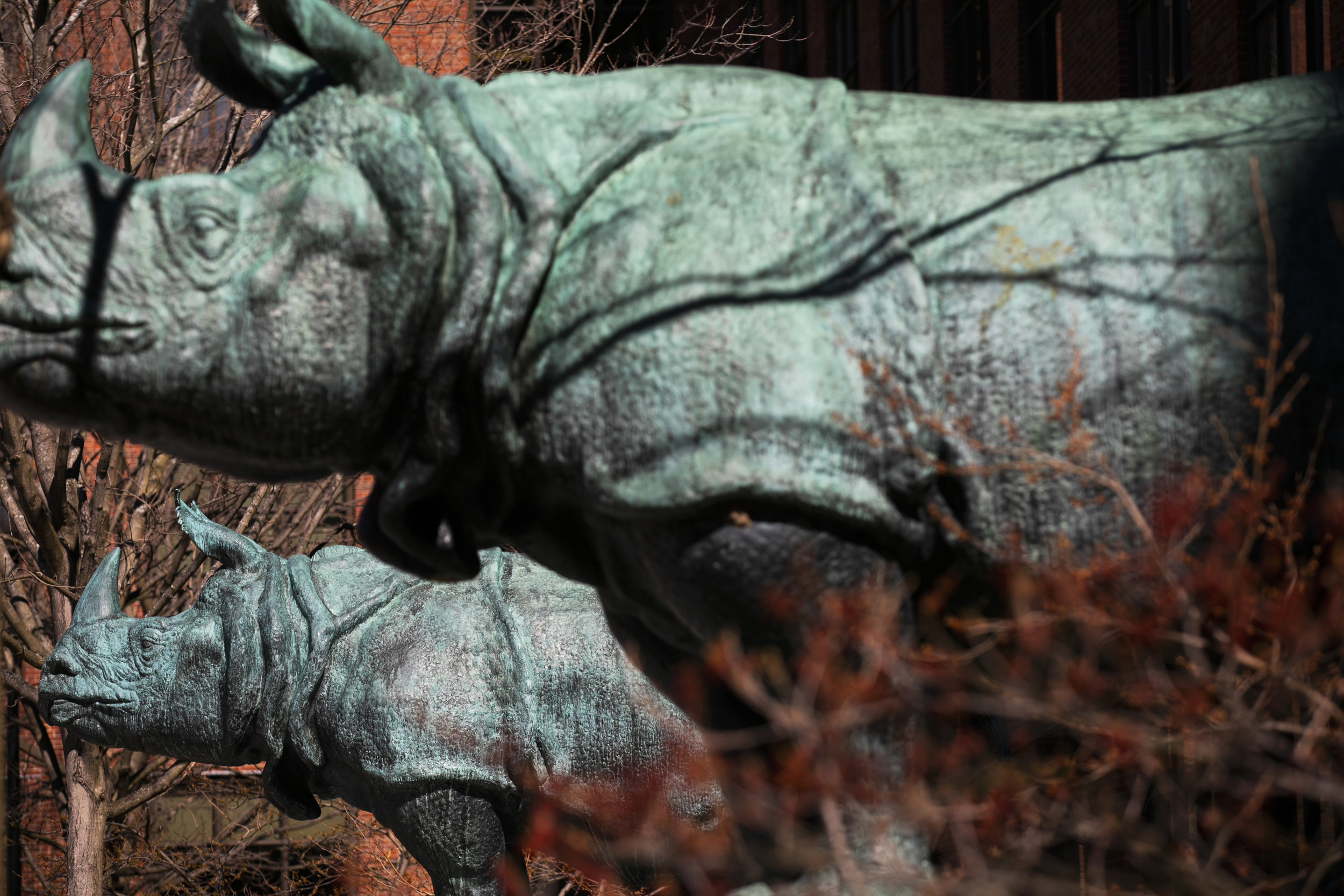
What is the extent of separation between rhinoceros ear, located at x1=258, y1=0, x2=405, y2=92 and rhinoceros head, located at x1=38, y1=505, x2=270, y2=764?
465cm

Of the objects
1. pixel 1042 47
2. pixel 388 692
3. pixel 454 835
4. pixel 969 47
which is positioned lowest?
pixel 454 835

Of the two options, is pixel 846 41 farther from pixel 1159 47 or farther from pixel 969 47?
pixel 1159 47

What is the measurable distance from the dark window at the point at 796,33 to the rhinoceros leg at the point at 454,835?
26.2 meters

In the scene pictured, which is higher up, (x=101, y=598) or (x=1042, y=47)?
(x=1042, y=47)

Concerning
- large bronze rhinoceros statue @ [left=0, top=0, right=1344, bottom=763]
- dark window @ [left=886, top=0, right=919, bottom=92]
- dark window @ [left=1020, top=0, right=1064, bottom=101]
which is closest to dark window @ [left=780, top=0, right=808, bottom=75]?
dark window @ [left=886, top=0, right=919, bottom=92]

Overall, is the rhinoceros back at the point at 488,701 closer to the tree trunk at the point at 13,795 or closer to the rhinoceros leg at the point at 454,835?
the rhinoceros leg at the point at 454,835

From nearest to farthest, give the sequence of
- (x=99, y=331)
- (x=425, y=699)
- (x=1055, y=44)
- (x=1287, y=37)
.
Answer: (x=99, y=331) < (x=425, y=699) < (x=1287, y=37) < (x=1055, y=44)

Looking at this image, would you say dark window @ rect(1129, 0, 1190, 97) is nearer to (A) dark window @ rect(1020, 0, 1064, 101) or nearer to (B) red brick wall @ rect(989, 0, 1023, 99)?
(A) dark window @ rect(1020, 0, 1064, 101)

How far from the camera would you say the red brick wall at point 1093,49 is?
19.8 m

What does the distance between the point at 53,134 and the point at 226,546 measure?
16.2 feet

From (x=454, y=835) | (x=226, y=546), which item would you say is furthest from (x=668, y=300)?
(x=226, y=546)

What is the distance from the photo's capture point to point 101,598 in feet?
26.3

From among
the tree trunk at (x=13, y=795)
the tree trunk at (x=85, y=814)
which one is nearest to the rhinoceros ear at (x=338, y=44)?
the tree trunk at (x=85, y=814)

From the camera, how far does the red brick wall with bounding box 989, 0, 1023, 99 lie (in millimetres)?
22891
